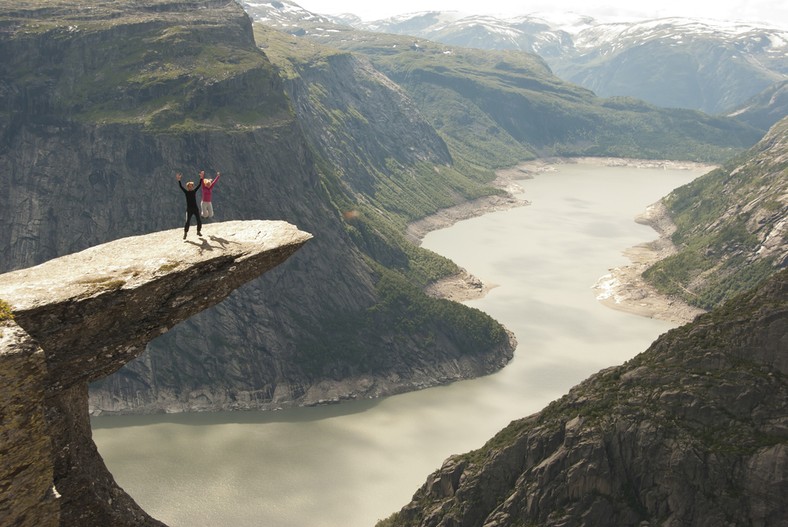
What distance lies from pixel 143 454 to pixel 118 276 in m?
110

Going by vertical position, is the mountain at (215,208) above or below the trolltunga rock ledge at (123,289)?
below

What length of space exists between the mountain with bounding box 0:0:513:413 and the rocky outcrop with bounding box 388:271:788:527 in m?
87.8

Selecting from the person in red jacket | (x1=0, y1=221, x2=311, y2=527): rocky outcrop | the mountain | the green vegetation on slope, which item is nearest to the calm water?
the mountain

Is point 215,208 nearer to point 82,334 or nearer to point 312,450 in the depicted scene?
point 312,450

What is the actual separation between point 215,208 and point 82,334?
14329cm

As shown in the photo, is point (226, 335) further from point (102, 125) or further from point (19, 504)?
point (19, 504)

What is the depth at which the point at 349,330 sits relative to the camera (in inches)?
7170

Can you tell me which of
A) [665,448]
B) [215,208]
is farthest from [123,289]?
[215,208]

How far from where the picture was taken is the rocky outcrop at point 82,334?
2950 centimetres

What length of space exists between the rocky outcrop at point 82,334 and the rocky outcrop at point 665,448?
44.8m

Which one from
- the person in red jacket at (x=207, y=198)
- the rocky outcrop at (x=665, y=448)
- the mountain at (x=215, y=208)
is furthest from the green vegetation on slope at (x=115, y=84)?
the person in red jacket at (x=207, y=198)

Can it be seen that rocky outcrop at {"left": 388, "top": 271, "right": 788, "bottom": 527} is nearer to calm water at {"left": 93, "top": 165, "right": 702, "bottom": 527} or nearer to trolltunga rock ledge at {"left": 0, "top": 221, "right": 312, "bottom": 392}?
calm water at {"left": 93, "top": 165, "right": 702, "bottom": 527}

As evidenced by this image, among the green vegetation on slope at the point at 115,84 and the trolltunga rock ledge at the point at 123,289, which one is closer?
the trolltunga rock ledge at the point at 123,289

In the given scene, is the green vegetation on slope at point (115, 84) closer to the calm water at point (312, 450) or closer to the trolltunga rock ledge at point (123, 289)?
the calm water at point (312, 450)
